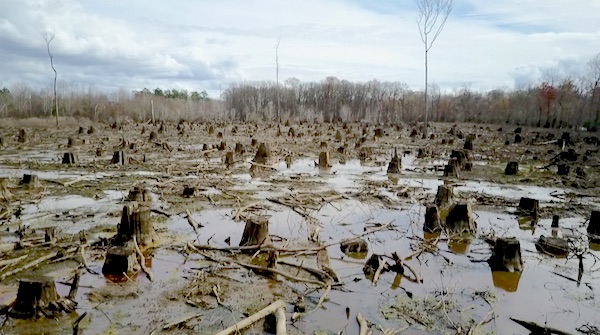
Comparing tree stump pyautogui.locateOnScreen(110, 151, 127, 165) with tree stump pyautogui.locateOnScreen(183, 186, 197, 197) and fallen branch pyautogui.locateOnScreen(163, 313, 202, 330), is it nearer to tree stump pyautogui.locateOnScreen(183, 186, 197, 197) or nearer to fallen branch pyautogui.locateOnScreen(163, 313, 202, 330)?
tree stump pyautogui.locateOnScreen(183, 186, 197, 197)

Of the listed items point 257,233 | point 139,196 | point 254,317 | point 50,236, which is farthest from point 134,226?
point 254,317

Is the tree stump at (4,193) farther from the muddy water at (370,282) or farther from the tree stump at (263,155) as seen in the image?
the tree stump at (263,155)

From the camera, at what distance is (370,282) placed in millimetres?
5574

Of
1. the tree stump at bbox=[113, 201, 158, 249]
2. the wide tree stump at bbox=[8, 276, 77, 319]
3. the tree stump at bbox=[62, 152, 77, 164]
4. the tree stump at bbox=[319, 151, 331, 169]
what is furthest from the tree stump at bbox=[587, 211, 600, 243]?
the tree stump at bbox=[62, 152, 77, 164]

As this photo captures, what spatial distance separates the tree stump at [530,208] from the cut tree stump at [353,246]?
4.31 m

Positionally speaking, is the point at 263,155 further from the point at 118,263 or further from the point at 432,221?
the point at 118,263

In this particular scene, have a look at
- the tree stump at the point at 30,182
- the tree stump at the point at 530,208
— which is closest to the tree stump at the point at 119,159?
the tree stump at the point at 30,182

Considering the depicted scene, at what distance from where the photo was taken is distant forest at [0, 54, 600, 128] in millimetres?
51463

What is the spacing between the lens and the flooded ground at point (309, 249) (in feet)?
15.4

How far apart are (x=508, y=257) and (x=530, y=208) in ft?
12.1

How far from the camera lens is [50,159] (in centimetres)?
1612

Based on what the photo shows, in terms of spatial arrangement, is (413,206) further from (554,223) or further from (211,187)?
(211,187)

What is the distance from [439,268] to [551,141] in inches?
1001

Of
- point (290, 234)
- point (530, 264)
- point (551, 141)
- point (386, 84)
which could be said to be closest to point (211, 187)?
point (290, 234)
